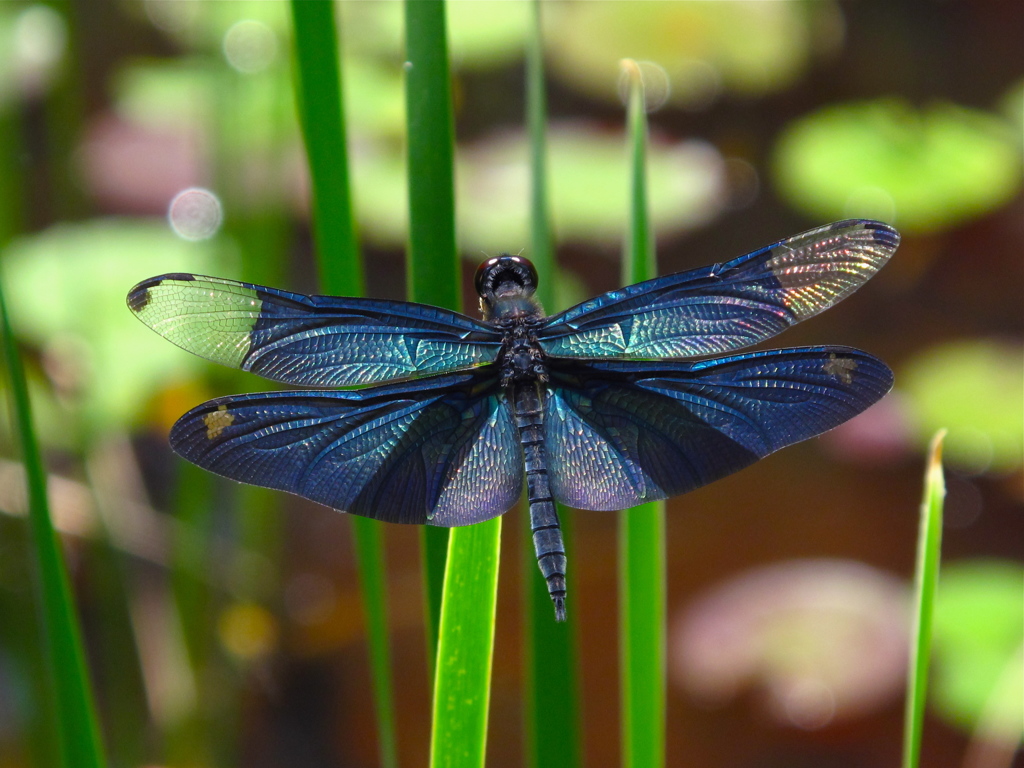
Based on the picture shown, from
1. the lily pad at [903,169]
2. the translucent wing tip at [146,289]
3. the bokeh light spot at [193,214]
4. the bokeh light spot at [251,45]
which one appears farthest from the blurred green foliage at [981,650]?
the bokeh light spot at [251,45]

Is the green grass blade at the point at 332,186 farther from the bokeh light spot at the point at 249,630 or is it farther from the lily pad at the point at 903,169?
the lily pad at the point at 903,169

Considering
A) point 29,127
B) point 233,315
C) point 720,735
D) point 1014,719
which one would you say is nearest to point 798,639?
point 720,735

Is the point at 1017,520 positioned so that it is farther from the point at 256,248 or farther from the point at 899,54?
the point at 256,248

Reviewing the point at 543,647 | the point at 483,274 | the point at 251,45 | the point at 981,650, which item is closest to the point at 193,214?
the point at 251,45

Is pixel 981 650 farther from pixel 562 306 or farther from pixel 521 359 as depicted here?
pixel 521 359

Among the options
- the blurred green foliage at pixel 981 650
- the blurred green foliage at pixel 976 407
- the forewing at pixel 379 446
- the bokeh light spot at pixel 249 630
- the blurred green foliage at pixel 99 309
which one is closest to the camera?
the forewing at pixel 379 446
